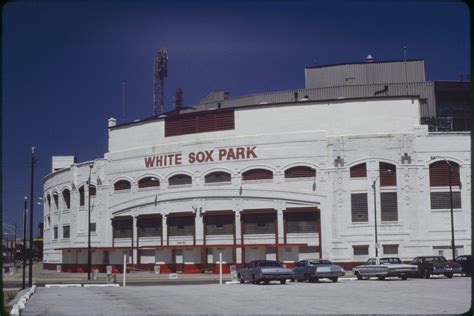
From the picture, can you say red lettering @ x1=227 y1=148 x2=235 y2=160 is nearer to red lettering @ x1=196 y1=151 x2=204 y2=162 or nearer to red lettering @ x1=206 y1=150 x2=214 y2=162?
red lettering @ x1=206 y1=150 x2=214 y2=162

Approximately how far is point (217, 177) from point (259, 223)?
699 cm

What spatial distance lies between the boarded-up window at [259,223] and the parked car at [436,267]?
2586 centimetres

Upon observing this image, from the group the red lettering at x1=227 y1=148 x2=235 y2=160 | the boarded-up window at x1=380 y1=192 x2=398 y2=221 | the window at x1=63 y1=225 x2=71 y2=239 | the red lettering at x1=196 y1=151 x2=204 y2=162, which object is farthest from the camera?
the window at x1=63 y1=225 x2=71 y2=239

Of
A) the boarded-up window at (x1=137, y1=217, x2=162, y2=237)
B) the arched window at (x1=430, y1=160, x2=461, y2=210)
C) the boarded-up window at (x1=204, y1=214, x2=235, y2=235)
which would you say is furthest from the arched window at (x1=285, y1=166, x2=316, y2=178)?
the boarded-up window at (x1=137, y1=217, x2=162, y2=237)

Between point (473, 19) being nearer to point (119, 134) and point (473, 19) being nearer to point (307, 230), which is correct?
point (307, 230)

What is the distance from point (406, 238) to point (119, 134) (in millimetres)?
36485

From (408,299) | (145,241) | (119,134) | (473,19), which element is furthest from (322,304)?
(119,134)

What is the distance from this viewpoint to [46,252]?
91438 millimetres

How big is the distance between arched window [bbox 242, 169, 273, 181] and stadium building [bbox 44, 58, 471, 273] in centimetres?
13

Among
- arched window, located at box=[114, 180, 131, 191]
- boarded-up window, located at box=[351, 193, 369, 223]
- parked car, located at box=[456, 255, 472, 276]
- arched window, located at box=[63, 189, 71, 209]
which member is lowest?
parked car, located at box=[456, 255, 472, 276]

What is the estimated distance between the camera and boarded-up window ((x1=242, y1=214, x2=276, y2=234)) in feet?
226

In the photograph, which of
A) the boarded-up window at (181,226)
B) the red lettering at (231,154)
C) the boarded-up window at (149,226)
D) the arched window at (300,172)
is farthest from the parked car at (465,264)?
the boarded-up window at (149,226)

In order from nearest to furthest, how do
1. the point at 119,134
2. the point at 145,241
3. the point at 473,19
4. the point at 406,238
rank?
1. the point at 473,19
2. the point at 406,238
3. the point at 145,241
4. the point at 119,134

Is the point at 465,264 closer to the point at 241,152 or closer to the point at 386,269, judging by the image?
the point at 386,269
